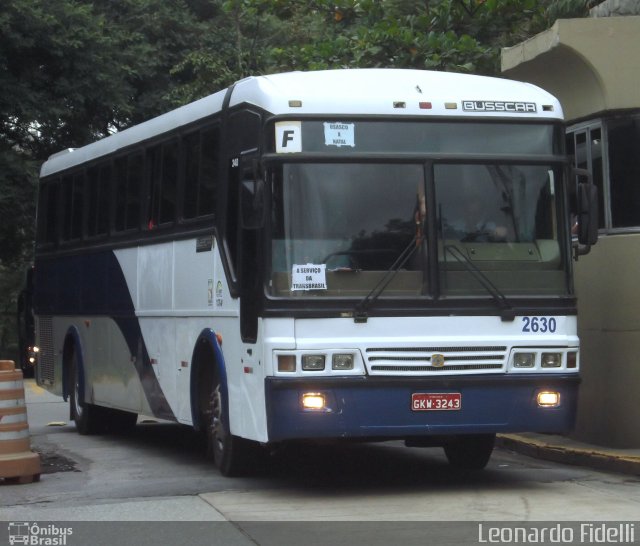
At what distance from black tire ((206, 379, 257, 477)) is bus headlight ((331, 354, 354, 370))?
1649mm

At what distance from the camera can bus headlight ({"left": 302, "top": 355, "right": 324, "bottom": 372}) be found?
1016 cm

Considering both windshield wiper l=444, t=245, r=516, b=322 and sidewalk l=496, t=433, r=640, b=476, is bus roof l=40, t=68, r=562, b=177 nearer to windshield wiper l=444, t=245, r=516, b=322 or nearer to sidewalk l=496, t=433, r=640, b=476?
windshield wiper l=444, t=245, r=516, b=322

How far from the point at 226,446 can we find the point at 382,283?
2.27m

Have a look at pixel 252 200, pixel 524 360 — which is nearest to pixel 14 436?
pixel 252 200

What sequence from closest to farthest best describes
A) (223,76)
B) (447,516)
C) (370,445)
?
(447,516) < (370,445) < (223,76)

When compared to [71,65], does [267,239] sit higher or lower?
lower

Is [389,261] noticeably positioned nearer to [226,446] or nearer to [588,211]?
[588,211]

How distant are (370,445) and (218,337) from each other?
381 centimetres

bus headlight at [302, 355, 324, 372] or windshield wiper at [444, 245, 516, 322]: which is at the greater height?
windshield wiper at [444, 245, 516, 322]

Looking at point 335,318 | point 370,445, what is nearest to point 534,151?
point 335,318

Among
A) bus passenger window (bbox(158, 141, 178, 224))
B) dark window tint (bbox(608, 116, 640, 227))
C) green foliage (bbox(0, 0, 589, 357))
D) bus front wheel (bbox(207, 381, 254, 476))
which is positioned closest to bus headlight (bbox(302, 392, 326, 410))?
bus front wheel (bbox(207, 381, 254, 476))

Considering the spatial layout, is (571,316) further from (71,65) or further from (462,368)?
(71,65)

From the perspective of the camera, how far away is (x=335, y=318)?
10.2m

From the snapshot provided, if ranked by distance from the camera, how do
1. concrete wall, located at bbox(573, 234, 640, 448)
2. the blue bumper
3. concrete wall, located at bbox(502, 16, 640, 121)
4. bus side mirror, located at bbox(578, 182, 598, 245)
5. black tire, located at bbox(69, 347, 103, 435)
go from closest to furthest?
the blue bumper, bus side mirror, located at bbox(578, 182, 598, 245), concrete wall, located at bbox(573, 234, 640, 448), concrete wall, located at bbox(502, 16, 640, 121), black tire, located at bbox(69, 347, 103, 435)
